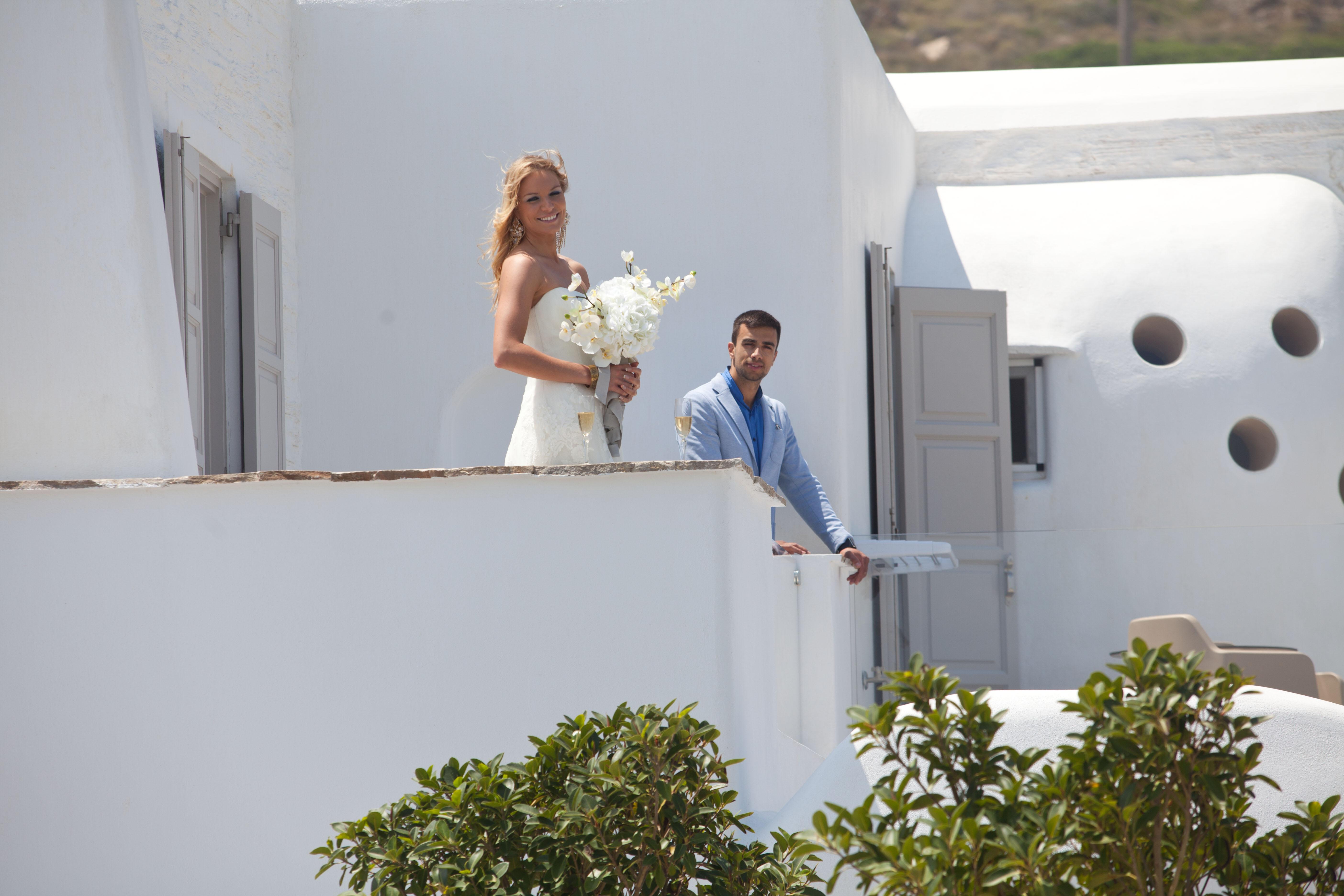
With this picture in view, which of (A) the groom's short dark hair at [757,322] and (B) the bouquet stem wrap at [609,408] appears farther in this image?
(A) the groom's short dark hair at [757,322]

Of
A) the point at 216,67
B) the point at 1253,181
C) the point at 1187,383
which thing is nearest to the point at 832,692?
the point at 216,67

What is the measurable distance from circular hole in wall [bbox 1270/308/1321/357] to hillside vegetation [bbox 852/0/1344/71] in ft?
86.0

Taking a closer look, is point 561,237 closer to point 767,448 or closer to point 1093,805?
point 767,448

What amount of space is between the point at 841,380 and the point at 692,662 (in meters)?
3.90

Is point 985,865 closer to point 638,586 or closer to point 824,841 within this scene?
point 824,841

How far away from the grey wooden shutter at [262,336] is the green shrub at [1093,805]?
16.1 ft

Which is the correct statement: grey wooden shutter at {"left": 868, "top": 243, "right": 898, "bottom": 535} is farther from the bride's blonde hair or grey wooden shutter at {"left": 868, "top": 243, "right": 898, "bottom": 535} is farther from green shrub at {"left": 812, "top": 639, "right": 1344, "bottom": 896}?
green shrub at {"left": 812, "top": 639, "right": 1344, "bottom": 896}

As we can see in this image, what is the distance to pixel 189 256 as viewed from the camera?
19.9 feet

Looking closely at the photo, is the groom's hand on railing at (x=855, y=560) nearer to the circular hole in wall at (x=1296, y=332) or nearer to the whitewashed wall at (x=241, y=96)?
the whitewashed wall at (x=241, y=96)

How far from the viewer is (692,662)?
3.39 metres

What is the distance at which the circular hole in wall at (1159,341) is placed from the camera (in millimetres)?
9438

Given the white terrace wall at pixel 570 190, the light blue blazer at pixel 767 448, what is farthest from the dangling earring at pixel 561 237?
the white terrace wall at pixel 570 190

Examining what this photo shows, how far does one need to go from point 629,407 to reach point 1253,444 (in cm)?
466

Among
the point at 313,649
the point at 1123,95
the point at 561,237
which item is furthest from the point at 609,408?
the point at 1123,95
